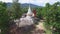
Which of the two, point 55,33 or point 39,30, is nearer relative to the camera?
point 55,33

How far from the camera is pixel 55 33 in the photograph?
81.6 ft

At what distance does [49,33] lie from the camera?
2588 centimetres

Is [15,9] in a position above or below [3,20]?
above

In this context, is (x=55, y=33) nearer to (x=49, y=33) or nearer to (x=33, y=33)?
(x=49, y=33)

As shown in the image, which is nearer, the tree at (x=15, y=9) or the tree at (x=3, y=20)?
the tree at (x=3, y=20)

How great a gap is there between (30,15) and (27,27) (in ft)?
19.6

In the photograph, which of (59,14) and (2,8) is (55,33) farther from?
(2,8)

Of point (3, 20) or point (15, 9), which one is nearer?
point (3, 20)

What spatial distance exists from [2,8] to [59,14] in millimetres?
7456

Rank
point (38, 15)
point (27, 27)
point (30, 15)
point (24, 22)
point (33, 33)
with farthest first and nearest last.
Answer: point (38, 15)
point (30, 15)
point (24, 22)
point (27, 27)
point (33, 33)

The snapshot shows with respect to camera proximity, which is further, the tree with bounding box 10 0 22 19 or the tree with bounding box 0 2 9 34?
the tree with bounding box 10 0 22 19

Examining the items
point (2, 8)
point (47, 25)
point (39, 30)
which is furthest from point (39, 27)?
point (2, 8)

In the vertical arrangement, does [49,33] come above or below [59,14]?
below

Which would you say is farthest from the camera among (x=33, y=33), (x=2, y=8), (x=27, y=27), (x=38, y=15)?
(x=38, y=15)
